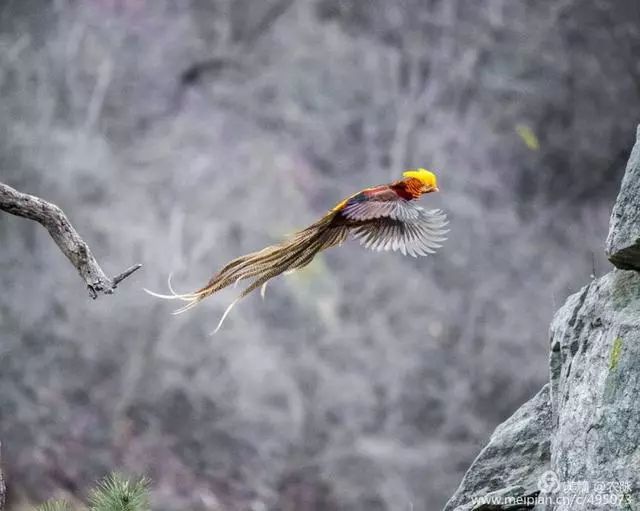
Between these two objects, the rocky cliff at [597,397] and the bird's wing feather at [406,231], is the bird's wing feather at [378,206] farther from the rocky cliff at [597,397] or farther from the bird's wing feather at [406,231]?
the rocky cliff at [597,397]

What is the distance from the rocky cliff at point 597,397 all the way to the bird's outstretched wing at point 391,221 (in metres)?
0.47

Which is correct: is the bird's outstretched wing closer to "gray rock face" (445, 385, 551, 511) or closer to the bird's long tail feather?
the bird's long tail feather

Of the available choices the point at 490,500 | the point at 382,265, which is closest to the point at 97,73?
the point at 382,265

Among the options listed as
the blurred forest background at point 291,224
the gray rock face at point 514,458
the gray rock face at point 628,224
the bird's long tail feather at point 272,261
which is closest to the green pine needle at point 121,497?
the bird's long tail feather at point 272,261

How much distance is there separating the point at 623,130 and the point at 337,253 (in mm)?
2264

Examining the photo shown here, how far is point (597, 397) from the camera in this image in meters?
2.36

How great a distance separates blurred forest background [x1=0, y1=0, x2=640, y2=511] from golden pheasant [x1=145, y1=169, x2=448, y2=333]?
3306 mm

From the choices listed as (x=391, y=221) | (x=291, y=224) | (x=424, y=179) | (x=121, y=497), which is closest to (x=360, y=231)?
(x=391, y=221)

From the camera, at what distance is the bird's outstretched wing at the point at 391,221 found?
8.75 feet

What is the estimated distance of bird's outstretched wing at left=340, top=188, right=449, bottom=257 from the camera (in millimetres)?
2668

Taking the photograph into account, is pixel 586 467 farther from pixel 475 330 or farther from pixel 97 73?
pixel 97 73

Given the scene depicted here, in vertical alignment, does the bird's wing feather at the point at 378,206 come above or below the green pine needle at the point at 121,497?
above

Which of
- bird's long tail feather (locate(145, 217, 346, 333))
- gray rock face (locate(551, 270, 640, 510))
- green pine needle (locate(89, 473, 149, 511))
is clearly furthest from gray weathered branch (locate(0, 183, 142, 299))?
gray rock face (locate(551, 270, 640, 510))

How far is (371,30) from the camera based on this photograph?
640cm
